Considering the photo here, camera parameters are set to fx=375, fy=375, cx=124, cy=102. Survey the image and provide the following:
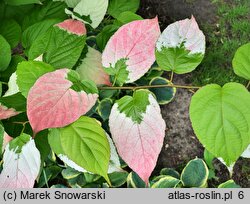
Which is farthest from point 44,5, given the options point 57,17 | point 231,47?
point 231,47

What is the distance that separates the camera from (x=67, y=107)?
Answer: 0.84 meters

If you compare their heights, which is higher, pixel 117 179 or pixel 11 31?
pixel 11 31

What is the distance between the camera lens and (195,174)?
1.44 m

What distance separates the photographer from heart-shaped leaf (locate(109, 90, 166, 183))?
2.85 ft

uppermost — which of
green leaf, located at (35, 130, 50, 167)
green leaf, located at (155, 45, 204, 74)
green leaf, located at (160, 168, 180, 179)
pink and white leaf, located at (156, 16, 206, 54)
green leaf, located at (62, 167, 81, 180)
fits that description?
pink and white leaf, located at (156, 16, 206, 54)

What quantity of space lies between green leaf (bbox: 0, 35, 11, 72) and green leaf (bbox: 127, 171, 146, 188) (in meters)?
0.66

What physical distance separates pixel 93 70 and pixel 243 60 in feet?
1.33

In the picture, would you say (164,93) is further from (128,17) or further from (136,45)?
(136,45)

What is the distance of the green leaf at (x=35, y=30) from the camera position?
117 centimetres

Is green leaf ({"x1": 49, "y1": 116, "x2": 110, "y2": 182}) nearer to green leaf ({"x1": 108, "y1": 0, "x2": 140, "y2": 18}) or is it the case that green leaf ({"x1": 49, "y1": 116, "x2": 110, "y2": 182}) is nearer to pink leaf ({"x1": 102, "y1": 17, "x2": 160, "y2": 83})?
pink leaf ({"x1": 102, "y1": 17, "x2": 160, "y2": 83})

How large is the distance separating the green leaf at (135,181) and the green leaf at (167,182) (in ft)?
0.18

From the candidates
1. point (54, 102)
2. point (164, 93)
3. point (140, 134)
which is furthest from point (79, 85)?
point (164, 93)

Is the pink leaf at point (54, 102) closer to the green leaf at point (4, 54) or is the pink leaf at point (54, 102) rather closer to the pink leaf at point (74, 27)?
the pink leaf at point (74, 27)

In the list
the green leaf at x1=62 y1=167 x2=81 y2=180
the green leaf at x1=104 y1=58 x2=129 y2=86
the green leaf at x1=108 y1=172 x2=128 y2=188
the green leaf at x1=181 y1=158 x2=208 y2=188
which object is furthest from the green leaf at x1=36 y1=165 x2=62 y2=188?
the green leaf at x1=104 y1=58 x2=129 y2=86
